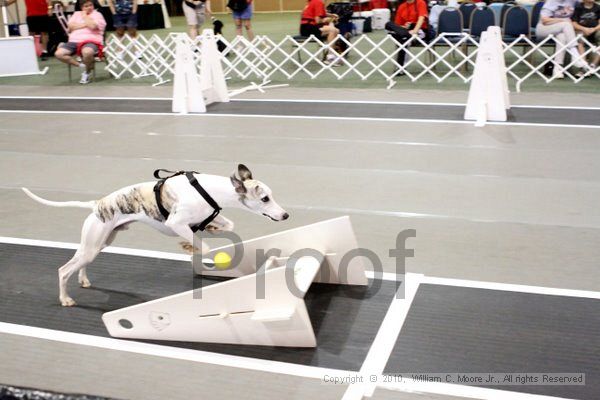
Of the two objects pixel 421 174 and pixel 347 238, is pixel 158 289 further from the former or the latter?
pixel 421 174

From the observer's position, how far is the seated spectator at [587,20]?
1036 centimetres

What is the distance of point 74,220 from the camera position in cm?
567

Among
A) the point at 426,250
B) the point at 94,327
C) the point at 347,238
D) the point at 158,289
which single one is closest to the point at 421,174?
the point at 426,250

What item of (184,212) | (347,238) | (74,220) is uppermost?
(184,212)

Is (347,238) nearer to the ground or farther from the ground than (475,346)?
farther from the ground

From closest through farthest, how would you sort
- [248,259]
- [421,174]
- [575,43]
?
[248,259], [421,174], [575,43]

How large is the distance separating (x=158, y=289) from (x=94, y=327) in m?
0.54

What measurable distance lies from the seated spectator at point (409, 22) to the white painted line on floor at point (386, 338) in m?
7.83

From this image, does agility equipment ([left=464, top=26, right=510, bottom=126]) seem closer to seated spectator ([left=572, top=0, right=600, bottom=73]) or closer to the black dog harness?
seated spectator ([left=572, top=0, right=600, bottom=73])

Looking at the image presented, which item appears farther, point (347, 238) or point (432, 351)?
point (347, 238)

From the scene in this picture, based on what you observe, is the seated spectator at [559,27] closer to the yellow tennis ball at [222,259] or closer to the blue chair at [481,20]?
the blue chair at [481,20]

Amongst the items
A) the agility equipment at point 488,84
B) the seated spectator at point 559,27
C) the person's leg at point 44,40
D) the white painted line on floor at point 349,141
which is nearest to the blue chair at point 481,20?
the seated spectator at point 559,27

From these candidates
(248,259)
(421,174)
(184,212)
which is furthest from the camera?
(421,174)

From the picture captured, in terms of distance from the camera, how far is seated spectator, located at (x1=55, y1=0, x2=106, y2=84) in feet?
38.8
